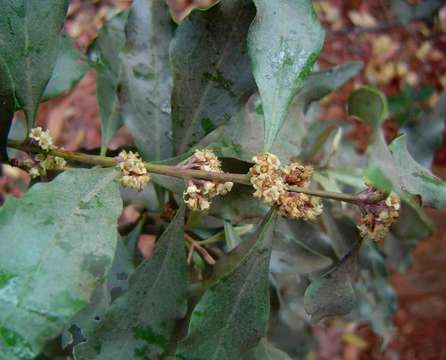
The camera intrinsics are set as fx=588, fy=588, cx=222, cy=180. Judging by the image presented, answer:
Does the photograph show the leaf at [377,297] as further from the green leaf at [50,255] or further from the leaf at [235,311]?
the green leaf at [50,255]

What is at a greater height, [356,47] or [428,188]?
[428,188]

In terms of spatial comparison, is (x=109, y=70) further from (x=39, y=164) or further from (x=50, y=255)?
(x=50, y=255)

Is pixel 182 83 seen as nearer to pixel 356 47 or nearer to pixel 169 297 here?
pixel 169 297

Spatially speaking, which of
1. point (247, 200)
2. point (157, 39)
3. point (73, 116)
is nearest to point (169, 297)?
point (247, 200)

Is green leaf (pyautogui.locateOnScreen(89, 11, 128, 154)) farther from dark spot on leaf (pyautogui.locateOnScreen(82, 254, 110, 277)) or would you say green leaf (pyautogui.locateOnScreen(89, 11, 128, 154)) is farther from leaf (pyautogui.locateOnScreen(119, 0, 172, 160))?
dark spot on leaf (pyautogui.locateOnScreen(82, 254, 110, 277))

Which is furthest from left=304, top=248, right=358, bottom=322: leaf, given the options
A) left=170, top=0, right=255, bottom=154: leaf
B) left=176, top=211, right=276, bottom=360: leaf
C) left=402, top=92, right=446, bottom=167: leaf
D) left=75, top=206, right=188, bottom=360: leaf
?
left=402, top=92, right=446, bottom=167: leaf

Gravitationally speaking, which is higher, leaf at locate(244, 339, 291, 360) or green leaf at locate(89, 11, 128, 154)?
green leaf at locate(89, 11, 128, 154)

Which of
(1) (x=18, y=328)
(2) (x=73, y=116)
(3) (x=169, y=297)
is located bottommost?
(2) (x=73, y=116)
